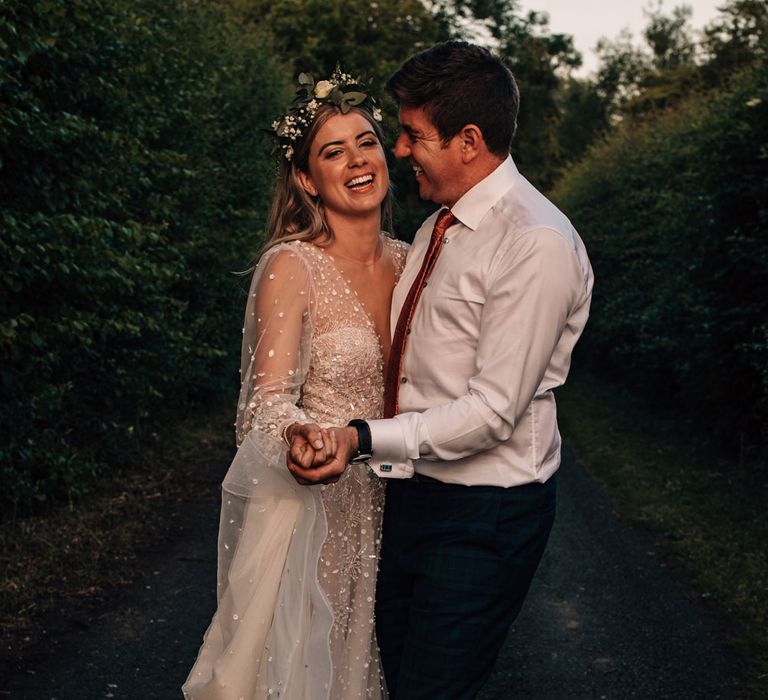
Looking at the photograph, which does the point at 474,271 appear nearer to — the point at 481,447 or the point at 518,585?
the point at 481,447

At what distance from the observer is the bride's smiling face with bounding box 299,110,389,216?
355 cm

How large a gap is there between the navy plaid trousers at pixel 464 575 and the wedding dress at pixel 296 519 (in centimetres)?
36

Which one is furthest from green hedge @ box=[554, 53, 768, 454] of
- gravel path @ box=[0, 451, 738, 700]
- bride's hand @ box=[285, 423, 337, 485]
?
bride's hand @ box=[285, 423, 337, 485]

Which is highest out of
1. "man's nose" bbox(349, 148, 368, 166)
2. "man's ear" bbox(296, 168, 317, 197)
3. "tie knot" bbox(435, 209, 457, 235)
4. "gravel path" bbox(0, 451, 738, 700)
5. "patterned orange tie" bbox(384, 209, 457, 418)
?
"man's nose" bbox(349, 148, 368, 166)

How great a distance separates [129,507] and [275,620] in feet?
19.1

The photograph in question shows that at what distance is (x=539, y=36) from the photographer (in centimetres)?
4772

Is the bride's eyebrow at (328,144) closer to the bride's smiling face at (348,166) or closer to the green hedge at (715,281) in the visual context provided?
the bride's smiling face at (348,166)

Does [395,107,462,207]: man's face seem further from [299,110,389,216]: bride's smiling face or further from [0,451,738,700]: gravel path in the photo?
[0,451,738,700]: gravel path

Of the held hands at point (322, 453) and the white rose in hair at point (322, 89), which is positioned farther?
the white rose in hair at point (322, 89)

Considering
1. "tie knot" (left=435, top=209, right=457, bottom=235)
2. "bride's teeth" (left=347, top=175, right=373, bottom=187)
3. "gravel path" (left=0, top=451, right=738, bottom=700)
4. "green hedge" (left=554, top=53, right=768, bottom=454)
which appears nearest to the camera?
"tie knot" (left=435, top=209, right=457, bottom=235)

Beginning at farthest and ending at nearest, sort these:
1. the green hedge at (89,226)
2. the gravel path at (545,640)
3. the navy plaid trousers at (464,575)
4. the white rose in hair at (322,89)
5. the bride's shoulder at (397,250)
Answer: the green hedge at (89,226) → the gravel path at (545,640) → the bride's shoulder at (397,250) → the white rose in hair at (322,89) → the navy plaid trousers at (464,575)

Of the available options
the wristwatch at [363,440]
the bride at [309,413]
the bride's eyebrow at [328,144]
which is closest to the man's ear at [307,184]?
the bride at [309,413]

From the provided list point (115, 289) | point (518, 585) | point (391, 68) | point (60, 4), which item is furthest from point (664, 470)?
point (391, 68)

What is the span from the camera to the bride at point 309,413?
3.23 metres
